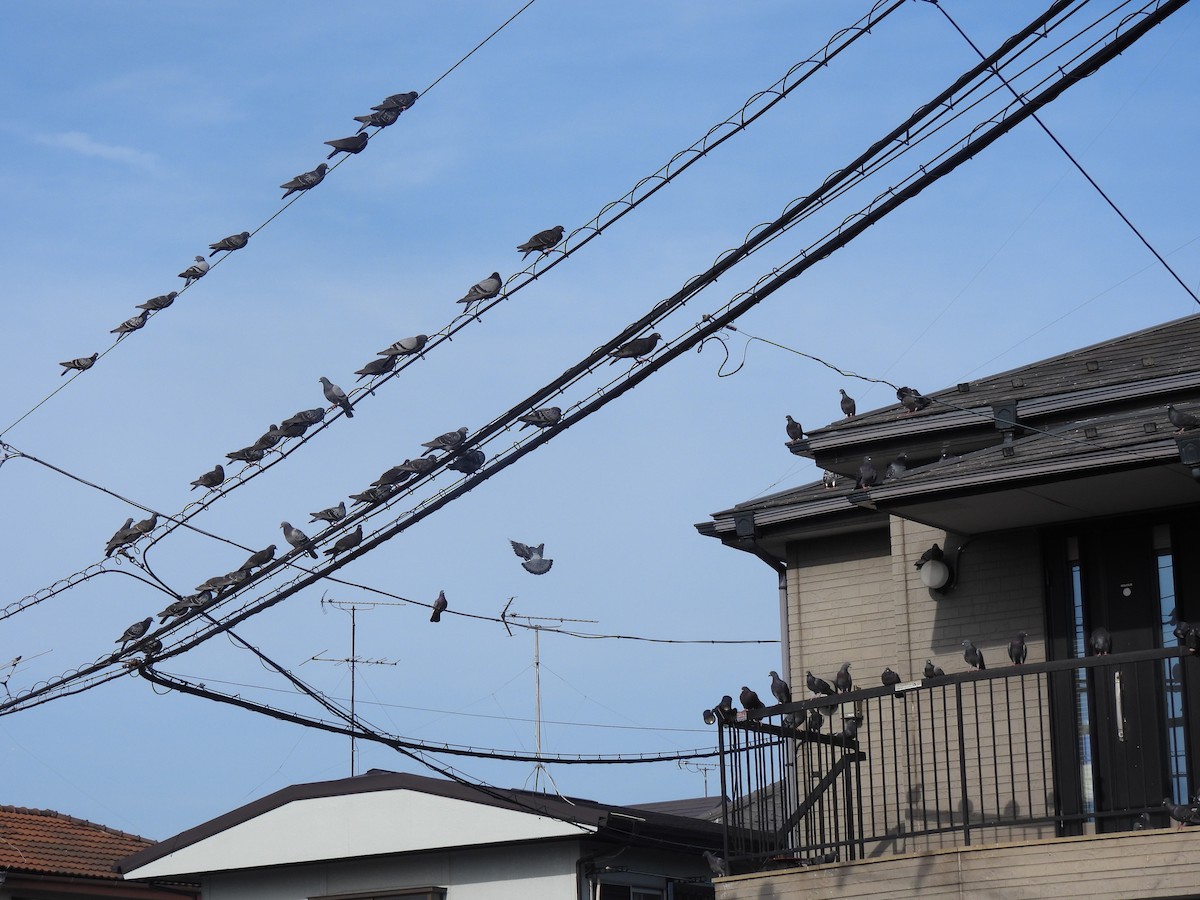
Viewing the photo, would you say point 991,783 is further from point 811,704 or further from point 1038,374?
point 1038,374

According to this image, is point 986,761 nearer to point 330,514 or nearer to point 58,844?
point 330,514

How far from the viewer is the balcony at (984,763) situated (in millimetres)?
11883

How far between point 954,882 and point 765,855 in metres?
1.49

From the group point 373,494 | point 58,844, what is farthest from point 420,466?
point 58,844

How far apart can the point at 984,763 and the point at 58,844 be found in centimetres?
1439

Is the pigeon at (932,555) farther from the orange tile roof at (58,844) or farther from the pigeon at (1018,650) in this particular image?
the orange tile roof at (58,844)

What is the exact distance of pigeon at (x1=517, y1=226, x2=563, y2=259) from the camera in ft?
43.6

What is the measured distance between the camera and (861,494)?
12.8 meters

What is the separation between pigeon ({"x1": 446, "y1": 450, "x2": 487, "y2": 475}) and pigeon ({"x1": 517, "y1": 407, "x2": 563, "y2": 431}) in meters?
0.42

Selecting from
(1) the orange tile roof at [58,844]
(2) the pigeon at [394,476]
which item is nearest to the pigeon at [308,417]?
(2) the pigeon at [394,476]

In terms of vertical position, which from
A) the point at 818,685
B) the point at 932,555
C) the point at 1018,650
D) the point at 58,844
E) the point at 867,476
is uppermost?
the point at 867,476

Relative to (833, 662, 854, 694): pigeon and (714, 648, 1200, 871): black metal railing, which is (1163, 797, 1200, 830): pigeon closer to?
(714, 648, 1200, 871): black metal railing

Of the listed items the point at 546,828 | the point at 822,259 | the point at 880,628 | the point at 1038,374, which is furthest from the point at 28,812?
the point at 822,259

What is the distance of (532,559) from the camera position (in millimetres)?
13953
